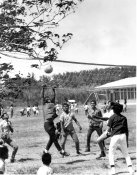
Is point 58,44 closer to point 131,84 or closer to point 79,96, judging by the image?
point 131,84

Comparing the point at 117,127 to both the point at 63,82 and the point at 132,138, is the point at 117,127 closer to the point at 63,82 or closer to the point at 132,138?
the point at 132,138

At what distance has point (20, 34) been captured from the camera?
848cm

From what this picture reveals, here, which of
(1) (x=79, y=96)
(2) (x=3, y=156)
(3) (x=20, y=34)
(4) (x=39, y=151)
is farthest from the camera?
(1) (x=79, y=96)

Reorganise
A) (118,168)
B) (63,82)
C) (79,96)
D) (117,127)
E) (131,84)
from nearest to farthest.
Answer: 1. (117,127)
2. (118,168)
3. (131,84)
4. (79,96)
5. (63,82)

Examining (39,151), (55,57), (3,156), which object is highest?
(55,57)

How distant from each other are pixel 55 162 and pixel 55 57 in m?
3.53

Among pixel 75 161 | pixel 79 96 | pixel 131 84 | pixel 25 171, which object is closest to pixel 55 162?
pixel 75 161

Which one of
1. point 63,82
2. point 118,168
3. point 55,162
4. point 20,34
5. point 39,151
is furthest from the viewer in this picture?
point 63,82

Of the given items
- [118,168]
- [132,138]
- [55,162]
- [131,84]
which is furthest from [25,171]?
[131,84]

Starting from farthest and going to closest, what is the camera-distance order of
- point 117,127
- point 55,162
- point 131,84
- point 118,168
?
point 131,84, point 55,162, point 118,168, point 117,127

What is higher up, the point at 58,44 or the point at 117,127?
the point at 58,44

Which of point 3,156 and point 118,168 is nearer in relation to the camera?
point 3,156

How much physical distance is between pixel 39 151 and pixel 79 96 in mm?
52291

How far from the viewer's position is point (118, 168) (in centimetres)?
989
